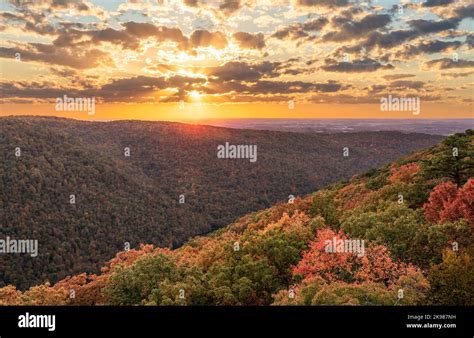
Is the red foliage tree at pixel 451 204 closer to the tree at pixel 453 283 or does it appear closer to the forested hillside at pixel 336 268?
the forested hillside at pixel 336 268

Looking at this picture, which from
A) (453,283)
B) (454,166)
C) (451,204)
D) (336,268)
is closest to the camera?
(453,283)

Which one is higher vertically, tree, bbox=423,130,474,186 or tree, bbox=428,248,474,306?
tree, bbox=423,130,474,186

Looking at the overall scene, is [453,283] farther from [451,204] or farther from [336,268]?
[451,204]

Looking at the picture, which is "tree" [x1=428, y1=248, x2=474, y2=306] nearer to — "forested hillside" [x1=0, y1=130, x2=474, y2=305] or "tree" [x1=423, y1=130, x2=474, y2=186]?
"forested hillside" [x1=0, y1=130, x2=474, y2=305]

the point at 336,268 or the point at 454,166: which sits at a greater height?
the point at 454,166

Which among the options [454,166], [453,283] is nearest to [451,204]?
[454,166]

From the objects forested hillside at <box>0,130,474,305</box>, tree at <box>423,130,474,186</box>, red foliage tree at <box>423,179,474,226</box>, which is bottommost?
forested hillside at <box>0,130,474,305</box>

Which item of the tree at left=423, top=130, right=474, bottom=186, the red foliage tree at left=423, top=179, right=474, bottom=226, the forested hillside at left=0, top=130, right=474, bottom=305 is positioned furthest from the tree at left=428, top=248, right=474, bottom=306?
the tree at left=423, top=130, right=474, bottom=186

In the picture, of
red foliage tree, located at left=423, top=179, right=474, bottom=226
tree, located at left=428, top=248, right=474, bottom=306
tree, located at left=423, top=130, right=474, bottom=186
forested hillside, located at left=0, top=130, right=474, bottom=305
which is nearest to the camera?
tree, located at left=428, top=248, right=474, bottom=306

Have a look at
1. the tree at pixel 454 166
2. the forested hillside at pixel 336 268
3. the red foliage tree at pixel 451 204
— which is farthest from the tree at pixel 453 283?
the tree at pixel 454 166

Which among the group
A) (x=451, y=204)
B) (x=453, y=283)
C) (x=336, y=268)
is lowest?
(x=336, y=268)
